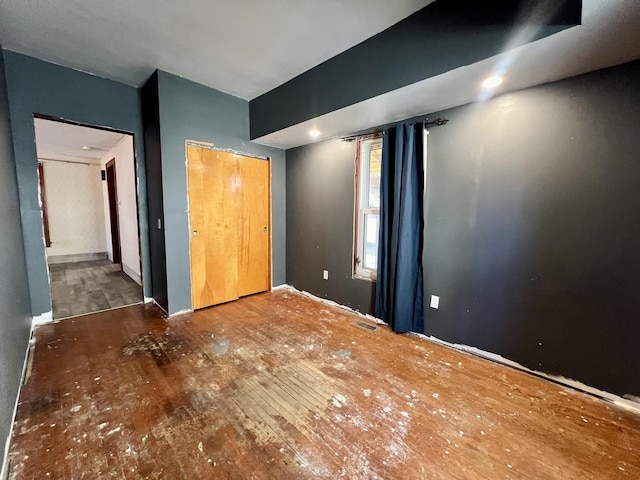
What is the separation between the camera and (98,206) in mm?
6133

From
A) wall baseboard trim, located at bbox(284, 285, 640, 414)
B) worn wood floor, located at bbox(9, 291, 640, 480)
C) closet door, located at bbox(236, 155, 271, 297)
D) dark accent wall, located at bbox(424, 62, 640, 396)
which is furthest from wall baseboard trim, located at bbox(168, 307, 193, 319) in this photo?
dark accent wall, located at bbox(424, 62, 640, 396)

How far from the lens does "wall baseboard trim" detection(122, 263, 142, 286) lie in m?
4.21

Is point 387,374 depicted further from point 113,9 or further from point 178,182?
point 113,9

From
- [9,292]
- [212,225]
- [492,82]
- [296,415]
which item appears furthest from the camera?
[212,225]

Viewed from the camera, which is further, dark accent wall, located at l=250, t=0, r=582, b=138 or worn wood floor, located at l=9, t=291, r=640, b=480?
dark accent wall, located at l=250, t=0, r=582, b=138

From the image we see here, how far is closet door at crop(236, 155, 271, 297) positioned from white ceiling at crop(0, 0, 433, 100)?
118cm

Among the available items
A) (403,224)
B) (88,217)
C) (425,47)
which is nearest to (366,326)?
(403,224)

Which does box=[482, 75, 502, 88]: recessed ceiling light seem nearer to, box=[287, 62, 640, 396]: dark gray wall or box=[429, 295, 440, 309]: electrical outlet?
box=[287, 62, 640, 396]: dark gray wall

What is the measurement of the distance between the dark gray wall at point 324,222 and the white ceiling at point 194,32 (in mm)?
1057

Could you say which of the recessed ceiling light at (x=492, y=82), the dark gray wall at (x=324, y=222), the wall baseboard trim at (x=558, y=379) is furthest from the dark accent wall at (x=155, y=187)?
the recessed ceiling light at (x=492, y=82)

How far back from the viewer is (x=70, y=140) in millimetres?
4281

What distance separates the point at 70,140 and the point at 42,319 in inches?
125

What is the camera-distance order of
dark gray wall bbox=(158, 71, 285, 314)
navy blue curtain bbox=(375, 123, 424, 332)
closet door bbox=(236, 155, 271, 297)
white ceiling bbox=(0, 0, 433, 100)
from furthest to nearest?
1. closet door bbox=(236, 155, 271, 297)
2. dark gray wall bbox=(158, 71, 285, 314)
3. navy blue curtain bbox=(375, 123, 424, 332)
4. white ceiling bbox=(0, 0, 433, 100)

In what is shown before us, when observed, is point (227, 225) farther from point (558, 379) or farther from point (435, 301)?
point (558, 379)
